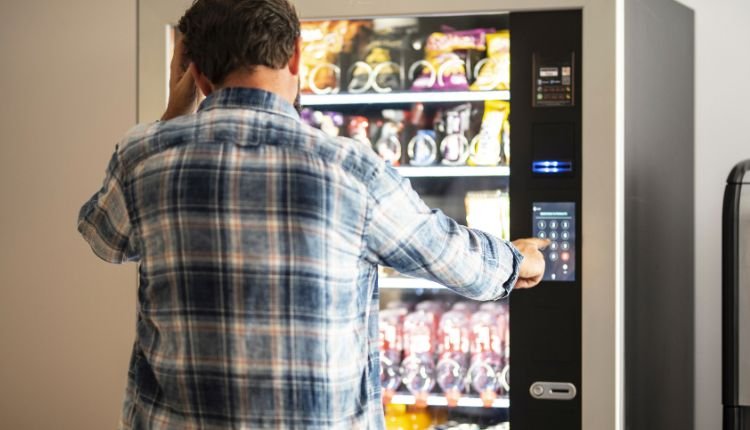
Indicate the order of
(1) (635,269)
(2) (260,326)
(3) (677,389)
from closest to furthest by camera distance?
(2) (260,326) → (1) (635,269) → (3) (677,389)

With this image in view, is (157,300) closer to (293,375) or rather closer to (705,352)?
(293,375)

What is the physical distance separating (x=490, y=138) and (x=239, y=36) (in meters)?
1.22

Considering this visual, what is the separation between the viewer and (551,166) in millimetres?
2176

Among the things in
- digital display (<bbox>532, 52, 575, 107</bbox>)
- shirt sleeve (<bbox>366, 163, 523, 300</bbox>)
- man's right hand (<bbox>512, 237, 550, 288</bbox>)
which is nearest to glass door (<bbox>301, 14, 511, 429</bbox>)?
digital display (<bbox>532, 52, 575, 107</bbox>)

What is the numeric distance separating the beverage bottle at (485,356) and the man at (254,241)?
1.07 metres

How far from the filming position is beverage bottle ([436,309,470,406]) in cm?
246

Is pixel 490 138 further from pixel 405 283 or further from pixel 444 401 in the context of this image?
pixel 444 401

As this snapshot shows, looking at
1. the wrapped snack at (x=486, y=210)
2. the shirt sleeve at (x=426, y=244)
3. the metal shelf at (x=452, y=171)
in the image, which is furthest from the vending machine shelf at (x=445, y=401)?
the shirt sleeve at (x=426, y=244)

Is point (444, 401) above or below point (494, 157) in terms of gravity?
below

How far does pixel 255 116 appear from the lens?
53.1 inches

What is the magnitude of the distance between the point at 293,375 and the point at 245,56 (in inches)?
19.8

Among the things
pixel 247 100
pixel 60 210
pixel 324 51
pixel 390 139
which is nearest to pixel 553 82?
pixel 390 139

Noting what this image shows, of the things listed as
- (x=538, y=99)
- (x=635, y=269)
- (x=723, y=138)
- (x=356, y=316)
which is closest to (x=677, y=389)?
(x=635, y=269)

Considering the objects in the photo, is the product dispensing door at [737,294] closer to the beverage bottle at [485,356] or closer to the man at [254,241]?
the beverage bottle at [485,356]
